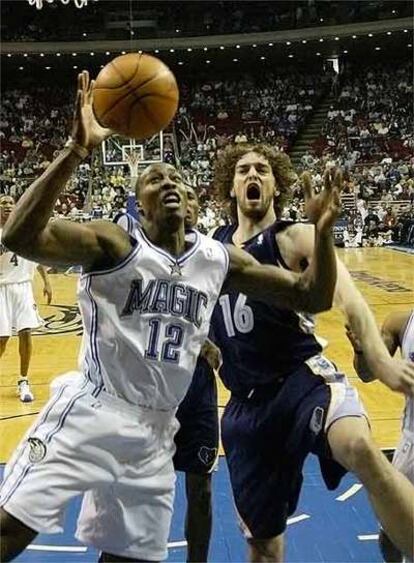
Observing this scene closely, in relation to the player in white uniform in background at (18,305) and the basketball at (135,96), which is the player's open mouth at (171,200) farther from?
the player in white uniform in background at (18,305)

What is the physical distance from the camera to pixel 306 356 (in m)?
3.07

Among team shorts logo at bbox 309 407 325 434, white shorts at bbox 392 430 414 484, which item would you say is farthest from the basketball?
white shorts at bbox 392 430 414 484

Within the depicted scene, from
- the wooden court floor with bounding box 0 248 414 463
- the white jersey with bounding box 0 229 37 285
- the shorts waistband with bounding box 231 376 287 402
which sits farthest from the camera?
the white jersey with bounding box 0 229 37 285

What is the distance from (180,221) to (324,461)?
1.07m

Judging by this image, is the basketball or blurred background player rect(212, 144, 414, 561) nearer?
blurred background player rect(212, 144, 414, 561)

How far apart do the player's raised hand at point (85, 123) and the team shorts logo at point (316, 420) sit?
1.26m

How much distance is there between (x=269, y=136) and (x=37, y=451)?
26.3 metres

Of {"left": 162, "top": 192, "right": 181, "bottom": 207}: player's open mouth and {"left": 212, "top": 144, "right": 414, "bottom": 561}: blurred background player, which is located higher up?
{"left": 162, "top": 192, "right": 181, "bottom": 207}: player's open mouth

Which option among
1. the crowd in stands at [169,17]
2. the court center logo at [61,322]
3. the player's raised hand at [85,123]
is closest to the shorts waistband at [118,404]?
the player's raised hand at [85,123]

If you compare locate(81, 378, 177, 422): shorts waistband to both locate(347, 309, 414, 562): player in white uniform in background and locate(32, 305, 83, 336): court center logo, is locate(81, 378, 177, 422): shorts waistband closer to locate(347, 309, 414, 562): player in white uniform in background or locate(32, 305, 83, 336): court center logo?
locate(347, 309, 414, 562): player in white uniform in background

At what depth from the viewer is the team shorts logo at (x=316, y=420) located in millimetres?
2796

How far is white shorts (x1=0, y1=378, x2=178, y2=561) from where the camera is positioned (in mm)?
2492

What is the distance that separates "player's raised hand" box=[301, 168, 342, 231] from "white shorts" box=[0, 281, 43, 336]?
173 inches

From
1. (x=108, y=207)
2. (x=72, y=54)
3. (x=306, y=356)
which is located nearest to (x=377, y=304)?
(x=306, y=356)
